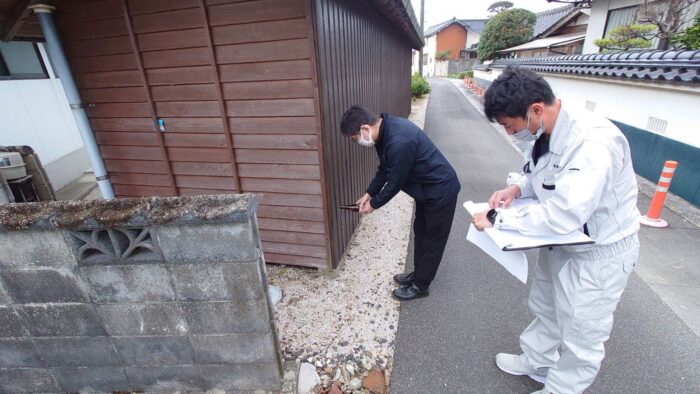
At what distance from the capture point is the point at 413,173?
9.53ft

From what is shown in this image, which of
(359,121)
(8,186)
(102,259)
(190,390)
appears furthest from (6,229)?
(8,186)

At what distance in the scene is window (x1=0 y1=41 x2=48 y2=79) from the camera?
5.45 metres

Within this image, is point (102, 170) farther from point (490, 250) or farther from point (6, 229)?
point (490, 250)

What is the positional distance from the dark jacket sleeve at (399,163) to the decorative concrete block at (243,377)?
162 centimetres

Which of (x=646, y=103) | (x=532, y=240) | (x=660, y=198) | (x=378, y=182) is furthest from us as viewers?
(x=646, y=103)

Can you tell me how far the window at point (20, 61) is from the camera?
17.9 ft

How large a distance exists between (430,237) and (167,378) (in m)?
2.32

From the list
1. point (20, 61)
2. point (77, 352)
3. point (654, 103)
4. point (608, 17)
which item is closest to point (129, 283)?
point (77, 352)

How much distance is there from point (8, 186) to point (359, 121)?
3.94 meters

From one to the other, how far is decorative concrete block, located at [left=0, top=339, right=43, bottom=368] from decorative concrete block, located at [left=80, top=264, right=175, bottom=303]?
2.30ft

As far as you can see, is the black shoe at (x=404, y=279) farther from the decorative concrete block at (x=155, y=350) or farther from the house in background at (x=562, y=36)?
the house in background at (x=562, y=36)

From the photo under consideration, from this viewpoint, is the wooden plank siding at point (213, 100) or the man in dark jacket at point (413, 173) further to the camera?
the wooden plank siding at point (213, 100)

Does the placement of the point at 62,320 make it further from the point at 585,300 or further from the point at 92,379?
the point at 585,300

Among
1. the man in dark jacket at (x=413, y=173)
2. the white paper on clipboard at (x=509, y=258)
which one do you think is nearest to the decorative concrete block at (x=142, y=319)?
the man in dark jacket at (x=413, y=173)
